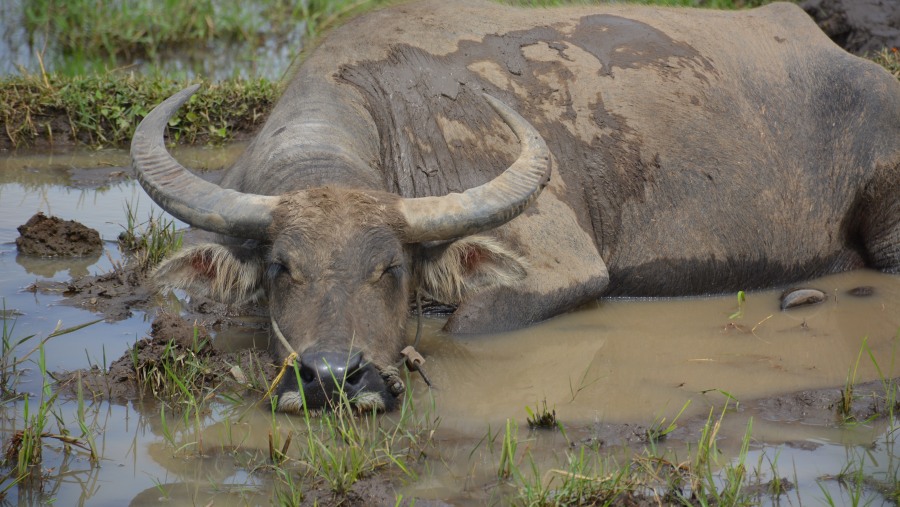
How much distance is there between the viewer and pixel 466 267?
4844 mm

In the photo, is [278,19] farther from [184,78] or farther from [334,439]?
[334,439]

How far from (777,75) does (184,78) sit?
4.70m

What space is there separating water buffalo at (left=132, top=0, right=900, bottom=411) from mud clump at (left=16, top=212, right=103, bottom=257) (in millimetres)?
1209

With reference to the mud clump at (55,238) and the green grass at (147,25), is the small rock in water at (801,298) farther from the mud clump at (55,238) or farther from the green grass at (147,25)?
the green grass at (147,25)

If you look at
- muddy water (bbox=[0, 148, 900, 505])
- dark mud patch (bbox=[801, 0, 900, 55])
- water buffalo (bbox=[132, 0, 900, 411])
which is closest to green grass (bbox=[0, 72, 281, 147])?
muddy water (bbox=[0, 148, 900, 505])

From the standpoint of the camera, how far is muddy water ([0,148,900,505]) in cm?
366

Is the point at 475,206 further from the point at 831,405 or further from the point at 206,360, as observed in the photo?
the point at 831,405

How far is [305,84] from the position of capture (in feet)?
18.3

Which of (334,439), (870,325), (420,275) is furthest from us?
(870,325)

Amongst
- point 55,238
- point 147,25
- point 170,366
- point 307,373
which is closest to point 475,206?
point 307,373

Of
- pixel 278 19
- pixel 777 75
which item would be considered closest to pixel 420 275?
pixel 777 75

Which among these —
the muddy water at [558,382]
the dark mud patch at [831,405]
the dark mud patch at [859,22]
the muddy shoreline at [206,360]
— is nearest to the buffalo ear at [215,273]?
the muddy shoreline at [206,360]

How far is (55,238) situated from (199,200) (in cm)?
214

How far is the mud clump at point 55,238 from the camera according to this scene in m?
6.14
